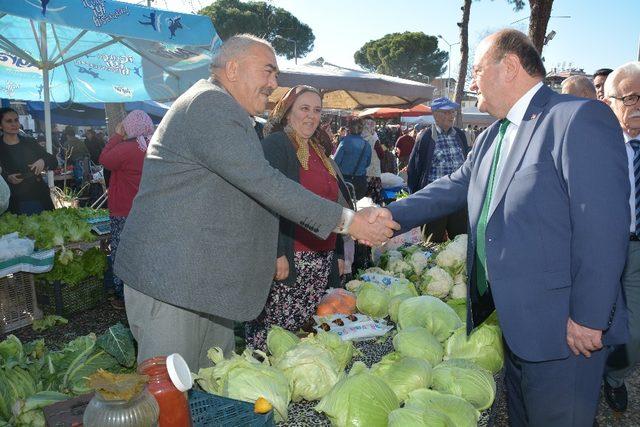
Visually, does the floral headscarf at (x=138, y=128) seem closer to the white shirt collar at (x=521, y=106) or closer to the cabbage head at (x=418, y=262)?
the cabbage head at (x=418, y=262)

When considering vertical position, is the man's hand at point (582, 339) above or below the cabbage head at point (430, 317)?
above

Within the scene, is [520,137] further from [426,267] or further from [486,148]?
[426,267]

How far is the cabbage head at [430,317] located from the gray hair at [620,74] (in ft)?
5.56

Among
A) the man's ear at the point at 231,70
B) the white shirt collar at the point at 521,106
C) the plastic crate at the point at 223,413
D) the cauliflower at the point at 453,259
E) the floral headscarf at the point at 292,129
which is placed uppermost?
the man's ear at the point at 231,70

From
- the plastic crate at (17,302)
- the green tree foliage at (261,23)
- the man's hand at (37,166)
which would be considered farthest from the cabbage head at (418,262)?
the green tree foliage at (261,23)

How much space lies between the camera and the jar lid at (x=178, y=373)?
1284 mm

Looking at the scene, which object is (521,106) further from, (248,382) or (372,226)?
→ (248,382)

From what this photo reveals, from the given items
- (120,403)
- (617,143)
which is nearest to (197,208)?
(120,403)

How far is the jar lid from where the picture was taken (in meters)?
1.28

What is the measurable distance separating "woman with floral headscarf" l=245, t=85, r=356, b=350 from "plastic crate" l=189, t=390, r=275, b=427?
1.36 metres

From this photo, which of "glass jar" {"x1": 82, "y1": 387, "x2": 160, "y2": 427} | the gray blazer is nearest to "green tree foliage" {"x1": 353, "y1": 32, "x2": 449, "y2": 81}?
the gray blazer

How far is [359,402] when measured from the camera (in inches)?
69.2

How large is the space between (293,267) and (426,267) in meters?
1.96

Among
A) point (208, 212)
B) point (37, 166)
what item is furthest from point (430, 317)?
point (37, 166)
